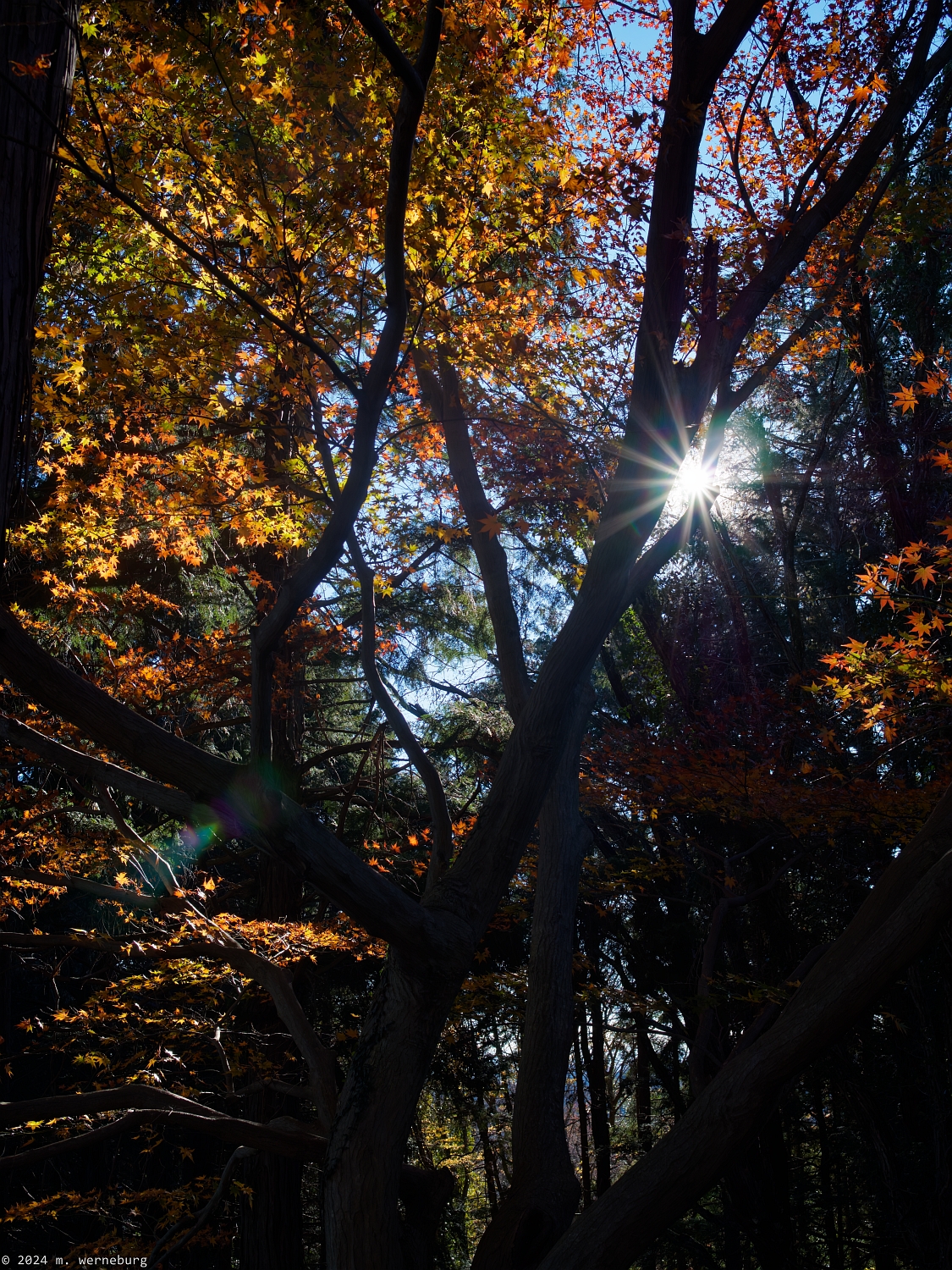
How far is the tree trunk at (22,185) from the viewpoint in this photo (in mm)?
1916

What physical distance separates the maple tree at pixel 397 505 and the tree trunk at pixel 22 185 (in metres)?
0.02

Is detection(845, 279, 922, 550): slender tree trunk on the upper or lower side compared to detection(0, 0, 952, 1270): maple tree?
upper

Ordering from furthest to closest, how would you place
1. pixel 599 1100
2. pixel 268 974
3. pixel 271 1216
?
pixel 599 1100, pixel 271 1216, pixel 268 974

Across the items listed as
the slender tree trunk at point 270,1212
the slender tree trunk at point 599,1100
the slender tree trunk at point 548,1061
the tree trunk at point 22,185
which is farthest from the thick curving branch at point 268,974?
the slender tree trunk at point 599,1100

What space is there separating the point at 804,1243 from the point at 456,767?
282 inches

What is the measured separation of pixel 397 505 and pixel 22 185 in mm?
4734

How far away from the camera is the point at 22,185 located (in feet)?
6.48

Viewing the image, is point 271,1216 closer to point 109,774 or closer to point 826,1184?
point 109,774

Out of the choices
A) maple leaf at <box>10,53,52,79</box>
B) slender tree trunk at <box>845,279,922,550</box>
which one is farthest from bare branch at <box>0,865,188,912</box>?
slender tree trunk at <box>845,279,922,550</box>

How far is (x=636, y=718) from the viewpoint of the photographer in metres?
10.5

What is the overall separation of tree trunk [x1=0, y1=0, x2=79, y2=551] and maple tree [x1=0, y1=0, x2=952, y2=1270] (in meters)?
0.02

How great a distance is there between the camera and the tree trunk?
1916 mm

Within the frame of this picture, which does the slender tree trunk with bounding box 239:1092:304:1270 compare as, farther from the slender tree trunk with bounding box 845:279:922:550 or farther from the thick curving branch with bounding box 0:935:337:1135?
the slender tree trunk with bounding box 845:279:922:550

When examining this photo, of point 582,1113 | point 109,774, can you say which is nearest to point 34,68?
point 109,774
